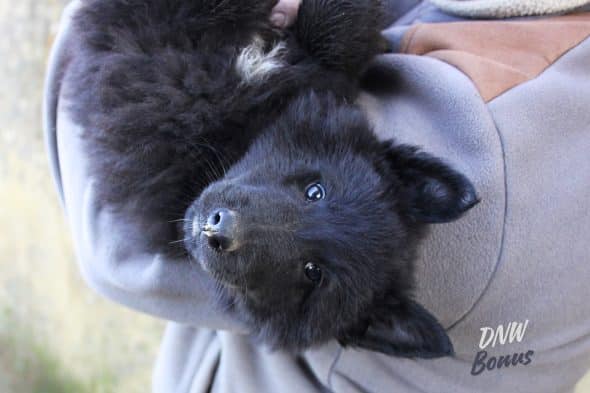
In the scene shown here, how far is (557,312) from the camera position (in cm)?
145

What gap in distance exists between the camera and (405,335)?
1.39m

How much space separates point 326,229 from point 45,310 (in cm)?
226

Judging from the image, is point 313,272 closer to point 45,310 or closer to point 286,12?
point 286,12

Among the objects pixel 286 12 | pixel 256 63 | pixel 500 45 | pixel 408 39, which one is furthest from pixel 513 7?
pixel 256 63

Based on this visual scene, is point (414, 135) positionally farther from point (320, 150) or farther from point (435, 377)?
point (435, 377)

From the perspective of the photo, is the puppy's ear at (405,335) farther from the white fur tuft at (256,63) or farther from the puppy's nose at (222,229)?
the white fur tuft at (256,63)

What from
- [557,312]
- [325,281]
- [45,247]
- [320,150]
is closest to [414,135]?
[320,150]

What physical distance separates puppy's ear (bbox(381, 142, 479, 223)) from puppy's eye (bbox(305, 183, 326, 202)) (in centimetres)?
19

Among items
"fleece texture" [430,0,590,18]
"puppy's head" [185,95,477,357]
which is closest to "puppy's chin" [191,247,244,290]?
"puppy's head" [185,95,477,357]

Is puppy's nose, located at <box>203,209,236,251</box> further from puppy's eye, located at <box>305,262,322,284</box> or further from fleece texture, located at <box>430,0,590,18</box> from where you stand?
fleece texture, located at <box>430,0,590,18</box>

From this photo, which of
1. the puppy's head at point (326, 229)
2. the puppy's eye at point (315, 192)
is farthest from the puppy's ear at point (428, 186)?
the puppy's eye at point (315, 192)

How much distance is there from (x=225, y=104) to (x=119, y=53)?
319 mm

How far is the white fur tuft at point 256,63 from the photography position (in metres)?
1.58

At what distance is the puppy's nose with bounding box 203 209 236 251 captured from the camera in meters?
1.28
